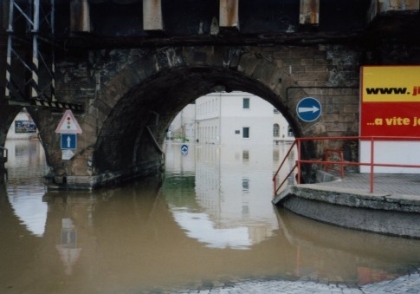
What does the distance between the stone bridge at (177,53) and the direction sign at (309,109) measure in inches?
5.7

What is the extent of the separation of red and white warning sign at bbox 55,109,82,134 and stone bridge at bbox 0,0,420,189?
322 mm

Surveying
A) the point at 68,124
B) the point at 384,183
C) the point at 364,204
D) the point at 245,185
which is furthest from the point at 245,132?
the point at 364,204

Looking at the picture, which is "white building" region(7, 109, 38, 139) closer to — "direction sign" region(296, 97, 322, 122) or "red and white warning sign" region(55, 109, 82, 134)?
"red and white warning sign" region(55, 109, 82, 134)

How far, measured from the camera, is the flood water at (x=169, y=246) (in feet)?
19.7

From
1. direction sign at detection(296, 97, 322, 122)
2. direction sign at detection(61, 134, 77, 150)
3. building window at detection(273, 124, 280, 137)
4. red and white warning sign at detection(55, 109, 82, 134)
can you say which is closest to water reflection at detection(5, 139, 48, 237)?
direction sign at detection(61, 134, 77, 150)

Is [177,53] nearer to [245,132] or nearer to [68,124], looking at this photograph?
[68,124]

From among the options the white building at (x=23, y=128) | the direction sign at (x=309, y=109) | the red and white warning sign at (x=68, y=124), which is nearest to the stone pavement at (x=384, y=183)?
the direction sign at (x=309, y=109)

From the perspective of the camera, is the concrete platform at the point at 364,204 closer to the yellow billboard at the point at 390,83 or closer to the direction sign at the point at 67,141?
the yellow billboard at the point at 390,83

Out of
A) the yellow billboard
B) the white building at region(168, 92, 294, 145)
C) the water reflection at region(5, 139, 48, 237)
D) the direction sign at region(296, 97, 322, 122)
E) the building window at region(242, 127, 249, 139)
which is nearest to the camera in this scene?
the water reflection at region(5, 139, 48, 237)

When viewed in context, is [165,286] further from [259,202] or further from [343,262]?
[259,202]

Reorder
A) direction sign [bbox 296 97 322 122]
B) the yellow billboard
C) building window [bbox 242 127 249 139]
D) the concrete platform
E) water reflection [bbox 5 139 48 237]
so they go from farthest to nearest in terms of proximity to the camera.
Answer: building window [bbox 242 127 249 139] → direction sign [bbox 296 97 322 122] → the yellow billboard → water reflection [bbox 5 139 48 237] → the concrete platform

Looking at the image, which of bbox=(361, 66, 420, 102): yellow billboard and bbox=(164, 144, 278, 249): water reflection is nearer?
bbox=(164, 144, 278, 249): water reflection

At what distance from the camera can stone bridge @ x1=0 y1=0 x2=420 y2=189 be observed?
11.5 m

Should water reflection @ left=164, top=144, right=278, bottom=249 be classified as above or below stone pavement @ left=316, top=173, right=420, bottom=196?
below
